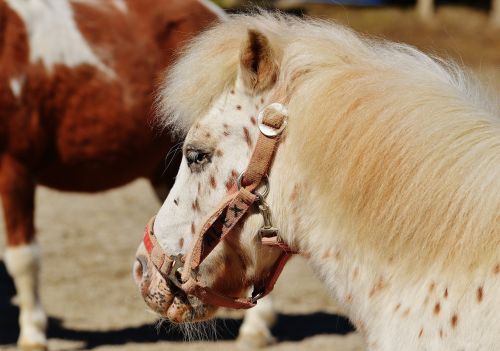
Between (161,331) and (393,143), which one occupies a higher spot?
(393,143)

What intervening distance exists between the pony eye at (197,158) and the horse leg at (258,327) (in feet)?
8.41

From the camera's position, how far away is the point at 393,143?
6.90 ft

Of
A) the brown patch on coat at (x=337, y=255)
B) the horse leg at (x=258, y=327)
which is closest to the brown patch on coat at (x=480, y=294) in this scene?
the brown patch on coat at (x=337, y=255)

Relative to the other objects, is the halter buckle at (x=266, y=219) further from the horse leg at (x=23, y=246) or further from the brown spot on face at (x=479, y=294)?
the horse leg at (x=23, y=246)

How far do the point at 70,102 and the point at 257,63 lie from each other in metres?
2.71

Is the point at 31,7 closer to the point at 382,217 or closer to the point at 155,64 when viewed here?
the point at 155,64

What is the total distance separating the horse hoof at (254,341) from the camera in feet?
15.9

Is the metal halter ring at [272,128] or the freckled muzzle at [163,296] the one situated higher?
the metal halter ring at [272,128]

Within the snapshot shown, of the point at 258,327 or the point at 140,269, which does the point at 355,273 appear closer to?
the point at 140,269

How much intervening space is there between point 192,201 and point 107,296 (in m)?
3.58

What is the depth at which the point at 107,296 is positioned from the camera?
5.86 metres

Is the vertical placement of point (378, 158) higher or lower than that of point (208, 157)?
higher

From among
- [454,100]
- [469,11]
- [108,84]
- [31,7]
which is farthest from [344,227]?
[469,11]

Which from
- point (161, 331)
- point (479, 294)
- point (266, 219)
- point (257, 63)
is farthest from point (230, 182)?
point (161, 331)
